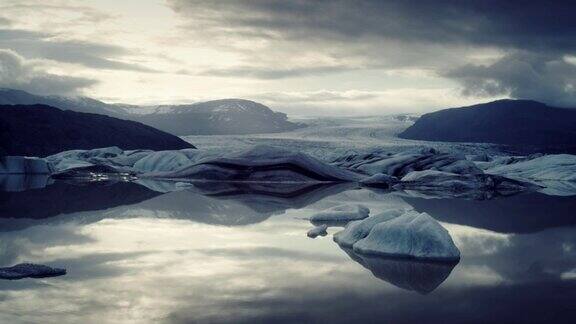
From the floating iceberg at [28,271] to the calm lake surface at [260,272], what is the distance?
13 centimetres

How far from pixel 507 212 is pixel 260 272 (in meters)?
7.88

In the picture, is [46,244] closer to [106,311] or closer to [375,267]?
[106,311]

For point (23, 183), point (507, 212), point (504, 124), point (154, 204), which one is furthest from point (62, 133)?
point (504, 124)

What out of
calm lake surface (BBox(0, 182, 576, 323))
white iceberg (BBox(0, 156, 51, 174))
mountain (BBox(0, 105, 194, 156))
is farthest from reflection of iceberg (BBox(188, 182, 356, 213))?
mountain (BBox(0, 105, 194, 156))

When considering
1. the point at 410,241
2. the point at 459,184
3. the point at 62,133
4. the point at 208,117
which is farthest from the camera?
the point at 208,117

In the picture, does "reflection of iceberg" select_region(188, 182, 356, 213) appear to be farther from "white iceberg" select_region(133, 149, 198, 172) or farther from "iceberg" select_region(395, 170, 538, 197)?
"white iceberg" select_region(133, 149, 198, 172)

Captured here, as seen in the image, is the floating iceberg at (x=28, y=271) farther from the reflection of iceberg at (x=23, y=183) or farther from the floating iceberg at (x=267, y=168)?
the floating iceberg at (x=267, y=168)

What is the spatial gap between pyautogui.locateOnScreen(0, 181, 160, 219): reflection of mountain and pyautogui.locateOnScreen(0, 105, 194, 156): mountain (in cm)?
2661

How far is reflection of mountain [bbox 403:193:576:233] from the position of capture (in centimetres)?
1060

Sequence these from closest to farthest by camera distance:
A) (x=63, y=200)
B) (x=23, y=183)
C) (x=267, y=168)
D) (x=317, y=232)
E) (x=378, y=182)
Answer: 1. (x=317, y=232)
2. (x=63, y=200)
3. (x=23, y=183)
4. (x=378, y=182)
5. (x=267, y=168)

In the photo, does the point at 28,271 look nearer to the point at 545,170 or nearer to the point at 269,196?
the point at 269,196

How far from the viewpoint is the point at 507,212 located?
12.7 metres

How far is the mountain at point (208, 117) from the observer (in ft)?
393

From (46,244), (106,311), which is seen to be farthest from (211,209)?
(106,311)
